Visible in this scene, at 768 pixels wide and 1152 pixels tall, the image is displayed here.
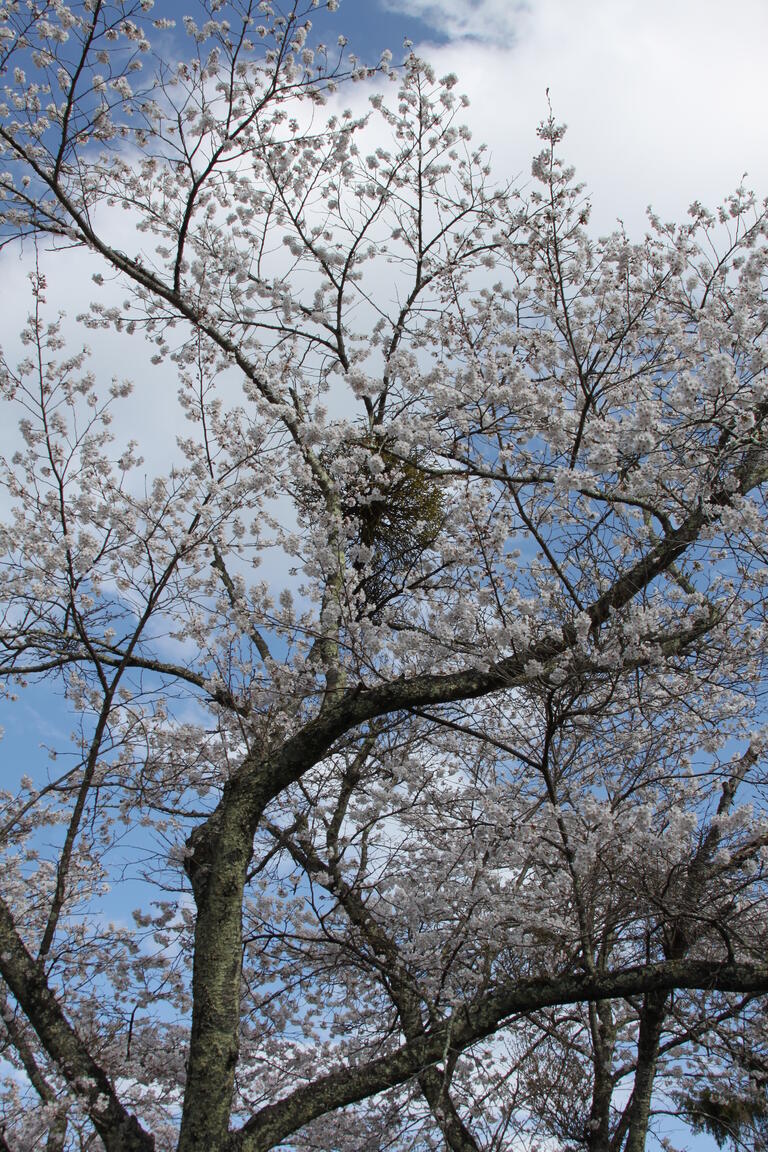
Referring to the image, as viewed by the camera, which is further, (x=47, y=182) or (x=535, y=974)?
(x=47, y=182)

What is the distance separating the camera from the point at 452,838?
5047 mm

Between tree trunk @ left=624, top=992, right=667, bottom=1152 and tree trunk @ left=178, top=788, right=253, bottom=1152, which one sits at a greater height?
tree trunk @ left=178, top=788, right=253, bottom=1152

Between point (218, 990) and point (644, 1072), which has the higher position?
point (218, 990)

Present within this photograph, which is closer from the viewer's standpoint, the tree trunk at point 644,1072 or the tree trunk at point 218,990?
the tree trunk at point 218,990

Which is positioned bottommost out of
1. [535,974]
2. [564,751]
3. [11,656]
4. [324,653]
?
[535,974]

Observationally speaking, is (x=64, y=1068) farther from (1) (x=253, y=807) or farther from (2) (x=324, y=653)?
(2) (x=324, y=653)

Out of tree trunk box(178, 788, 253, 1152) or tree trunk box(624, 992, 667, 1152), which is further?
tree trunk box(624, 992, 667, 1152)

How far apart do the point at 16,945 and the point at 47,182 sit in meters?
4.14

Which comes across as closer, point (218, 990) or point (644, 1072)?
Result: point (218, 990)

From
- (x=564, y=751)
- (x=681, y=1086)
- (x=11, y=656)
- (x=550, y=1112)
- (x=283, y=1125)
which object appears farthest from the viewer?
(x=681, y=1086)

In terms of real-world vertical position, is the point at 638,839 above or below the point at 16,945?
below

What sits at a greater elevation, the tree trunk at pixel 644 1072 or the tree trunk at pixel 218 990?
the tree trunk at pixel 218 990

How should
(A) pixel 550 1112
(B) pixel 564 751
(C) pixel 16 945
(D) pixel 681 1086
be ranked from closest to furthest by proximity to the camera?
1. (C) pixel 16 945
2. (B) pixel 564 751
3. (A) pixel 550 1112
4. (D) pixel 681 1086

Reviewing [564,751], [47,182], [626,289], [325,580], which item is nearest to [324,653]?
[325,580]
